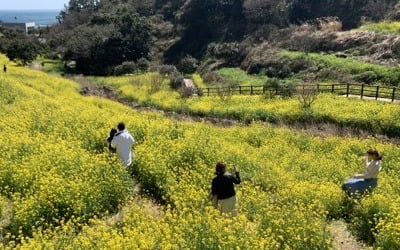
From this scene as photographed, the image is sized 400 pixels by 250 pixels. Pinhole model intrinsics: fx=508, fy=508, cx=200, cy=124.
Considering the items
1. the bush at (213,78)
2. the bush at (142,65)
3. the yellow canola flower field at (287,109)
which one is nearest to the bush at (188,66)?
the bush at (142,65)

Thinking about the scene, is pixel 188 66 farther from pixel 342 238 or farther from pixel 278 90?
pixel 342 238

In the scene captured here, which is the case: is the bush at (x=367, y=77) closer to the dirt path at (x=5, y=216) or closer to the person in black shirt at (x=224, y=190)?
the person in black shirt at (x=224, y=190)

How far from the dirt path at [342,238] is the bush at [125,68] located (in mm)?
51778

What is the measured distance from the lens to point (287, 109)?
32375 millimetres

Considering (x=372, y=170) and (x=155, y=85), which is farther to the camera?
(x=155, y=85)

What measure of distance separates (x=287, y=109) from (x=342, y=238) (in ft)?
70.6

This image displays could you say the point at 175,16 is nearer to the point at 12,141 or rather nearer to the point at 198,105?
the point at 198,105

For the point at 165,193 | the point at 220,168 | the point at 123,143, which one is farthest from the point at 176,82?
the point at 220,168

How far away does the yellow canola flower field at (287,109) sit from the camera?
2773 centimetres

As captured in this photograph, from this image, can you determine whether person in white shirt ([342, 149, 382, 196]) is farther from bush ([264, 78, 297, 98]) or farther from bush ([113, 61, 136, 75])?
bush ([113, 61, 136, 75])

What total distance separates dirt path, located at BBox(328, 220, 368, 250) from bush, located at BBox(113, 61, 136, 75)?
51778 millimetres

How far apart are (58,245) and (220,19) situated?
69.2m

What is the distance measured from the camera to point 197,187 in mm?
12141

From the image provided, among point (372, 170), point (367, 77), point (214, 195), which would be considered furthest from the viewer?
point (367, 77)
